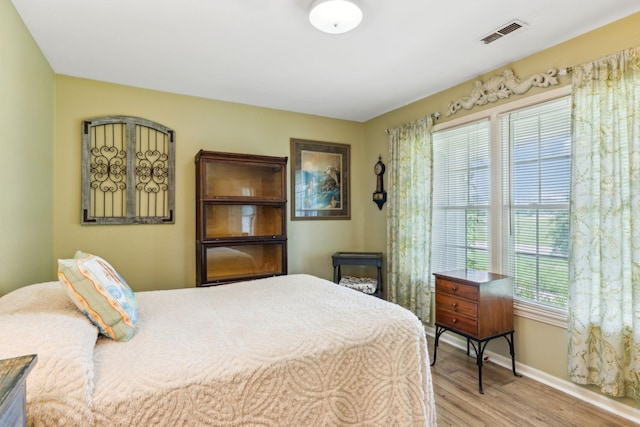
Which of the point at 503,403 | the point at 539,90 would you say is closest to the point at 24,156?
the point at 503,403

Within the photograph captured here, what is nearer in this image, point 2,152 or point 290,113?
point 2,152

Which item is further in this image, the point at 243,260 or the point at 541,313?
the point at 243,260

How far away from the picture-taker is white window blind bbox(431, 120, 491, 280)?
3043 millimetres

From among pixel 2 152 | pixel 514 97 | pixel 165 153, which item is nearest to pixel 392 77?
pixel 514 97

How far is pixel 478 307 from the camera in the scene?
2.52m

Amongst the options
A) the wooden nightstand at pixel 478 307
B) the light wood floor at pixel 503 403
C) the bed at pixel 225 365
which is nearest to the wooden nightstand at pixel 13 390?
the bed at pixel 225 365

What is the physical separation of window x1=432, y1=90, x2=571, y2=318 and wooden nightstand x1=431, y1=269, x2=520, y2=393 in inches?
8.7

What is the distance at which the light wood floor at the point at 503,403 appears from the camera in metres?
2.07

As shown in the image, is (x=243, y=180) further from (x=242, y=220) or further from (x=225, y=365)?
(x=225, y=365)

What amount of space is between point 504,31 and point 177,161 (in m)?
3.06

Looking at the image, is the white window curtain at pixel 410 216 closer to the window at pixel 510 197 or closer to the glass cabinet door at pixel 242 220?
the window at pixel 510 197

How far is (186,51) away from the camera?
99.2 inches

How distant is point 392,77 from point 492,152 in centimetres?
114

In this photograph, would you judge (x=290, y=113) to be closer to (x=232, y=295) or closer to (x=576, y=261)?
(x=232, y=295)
